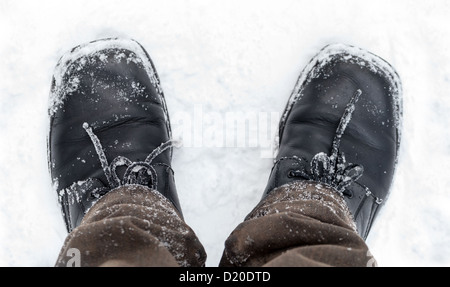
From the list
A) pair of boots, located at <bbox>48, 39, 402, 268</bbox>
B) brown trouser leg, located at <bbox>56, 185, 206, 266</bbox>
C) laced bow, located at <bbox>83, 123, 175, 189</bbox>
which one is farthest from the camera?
pair of boots, located at <bbox>48, 39, 402, 268</bbox>

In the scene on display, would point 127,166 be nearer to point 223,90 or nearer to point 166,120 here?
point 166,120

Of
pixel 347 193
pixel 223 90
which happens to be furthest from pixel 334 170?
pixel 223 90

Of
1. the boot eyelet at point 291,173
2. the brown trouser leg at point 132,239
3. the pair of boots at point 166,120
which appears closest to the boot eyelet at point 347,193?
the pair of boots at point 166,120

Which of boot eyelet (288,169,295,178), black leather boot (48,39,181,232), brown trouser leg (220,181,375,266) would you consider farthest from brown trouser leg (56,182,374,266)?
black leather boot (48,39,181,232)

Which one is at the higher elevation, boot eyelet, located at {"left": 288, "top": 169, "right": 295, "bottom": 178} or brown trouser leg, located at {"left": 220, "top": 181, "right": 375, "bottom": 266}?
brown trouser leg, located at {"left": 220, "top": 181, "right": 375, "bottom": 266}

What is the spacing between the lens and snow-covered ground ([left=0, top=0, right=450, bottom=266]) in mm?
1162

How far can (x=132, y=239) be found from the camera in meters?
0.66

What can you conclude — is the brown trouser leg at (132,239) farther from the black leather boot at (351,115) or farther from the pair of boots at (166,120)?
the black leather boot at (351,115)

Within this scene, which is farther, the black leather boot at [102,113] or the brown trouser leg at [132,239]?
the black leather boot at [102,113]

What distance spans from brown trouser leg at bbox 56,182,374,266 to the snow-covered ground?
0.31m

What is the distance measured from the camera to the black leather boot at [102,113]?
3.64 ft

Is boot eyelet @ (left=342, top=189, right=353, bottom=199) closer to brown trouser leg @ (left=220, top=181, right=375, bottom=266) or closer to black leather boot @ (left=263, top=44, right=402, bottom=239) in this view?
black leather boot @ (left=263, top=44, right=402, bottom=239)
